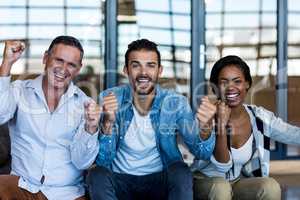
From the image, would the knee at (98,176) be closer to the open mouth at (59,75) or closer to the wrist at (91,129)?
the wrist at (91,129)

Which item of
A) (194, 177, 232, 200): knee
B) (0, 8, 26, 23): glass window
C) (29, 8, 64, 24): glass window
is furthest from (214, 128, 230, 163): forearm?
(0, 8, 26, 23): glass window

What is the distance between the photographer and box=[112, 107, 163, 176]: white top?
251cm

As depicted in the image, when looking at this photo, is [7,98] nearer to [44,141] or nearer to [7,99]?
[7,99]

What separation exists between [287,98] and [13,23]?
3.48m

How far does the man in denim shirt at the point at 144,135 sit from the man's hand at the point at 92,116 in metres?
A: 0.09

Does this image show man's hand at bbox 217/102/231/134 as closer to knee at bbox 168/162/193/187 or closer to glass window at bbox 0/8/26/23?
knee at bbox 168/162/193/187

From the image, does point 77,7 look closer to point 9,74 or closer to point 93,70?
point 93,70

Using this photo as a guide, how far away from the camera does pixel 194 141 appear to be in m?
2.41

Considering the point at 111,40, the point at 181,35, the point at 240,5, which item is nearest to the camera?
the point at 111,40

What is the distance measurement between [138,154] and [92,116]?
1.32 feet

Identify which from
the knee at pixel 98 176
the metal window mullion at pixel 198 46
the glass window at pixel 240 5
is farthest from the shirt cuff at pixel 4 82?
the glass window at pixel 240 5

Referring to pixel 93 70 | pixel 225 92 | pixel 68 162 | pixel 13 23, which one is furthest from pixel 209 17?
pixel 68 162

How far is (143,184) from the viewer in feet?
8.13

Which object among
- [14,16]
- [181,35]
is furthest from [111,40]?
[14,16]
